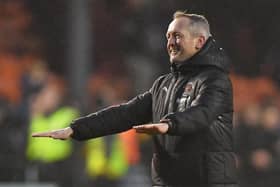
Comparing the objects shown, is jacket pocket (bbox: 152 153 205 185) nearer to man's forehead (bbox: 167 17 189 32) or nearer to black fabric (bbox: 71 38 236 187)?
black fabric (bbox: 71 38 236 187)

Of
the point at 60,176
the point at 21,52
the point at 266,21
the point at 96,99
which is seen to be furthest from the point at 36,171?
the point at 266,21

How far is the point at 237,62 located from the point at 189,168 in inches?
540

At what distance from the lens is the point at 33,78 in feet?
51.0

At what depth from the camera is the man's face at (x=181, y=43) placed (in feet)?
22.7

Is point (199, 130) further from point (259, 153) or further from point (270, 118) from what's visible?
point (270, 118)

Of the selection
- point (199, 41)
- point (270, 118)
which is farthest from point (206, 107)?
point (270, 118)

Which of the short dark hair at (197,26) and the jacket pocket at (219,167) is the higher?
the short dark hair at (197,26)

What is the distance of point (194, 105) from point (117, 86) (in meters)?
13.1

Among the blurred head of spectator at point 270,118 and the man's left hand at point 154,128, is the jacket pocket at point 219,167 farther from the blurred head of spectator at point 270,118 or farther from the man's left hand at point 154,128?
the blurred head of spectator at point 270,118

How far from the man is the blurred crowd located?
6453 mm

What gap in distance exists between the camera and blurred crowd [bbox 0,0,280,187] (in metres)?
13.8

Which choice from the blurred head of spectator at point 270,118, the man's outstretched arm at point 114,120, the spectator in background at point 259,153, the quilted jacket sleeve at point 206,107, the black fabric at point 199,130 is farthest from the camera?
the blurred head of spectator at point 270,118

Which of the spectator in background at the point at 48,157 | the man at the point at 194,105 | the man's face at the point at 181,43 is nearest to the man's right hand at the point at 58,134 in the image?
the man at the point at 194,105

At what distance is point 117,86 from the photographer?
19.7m
